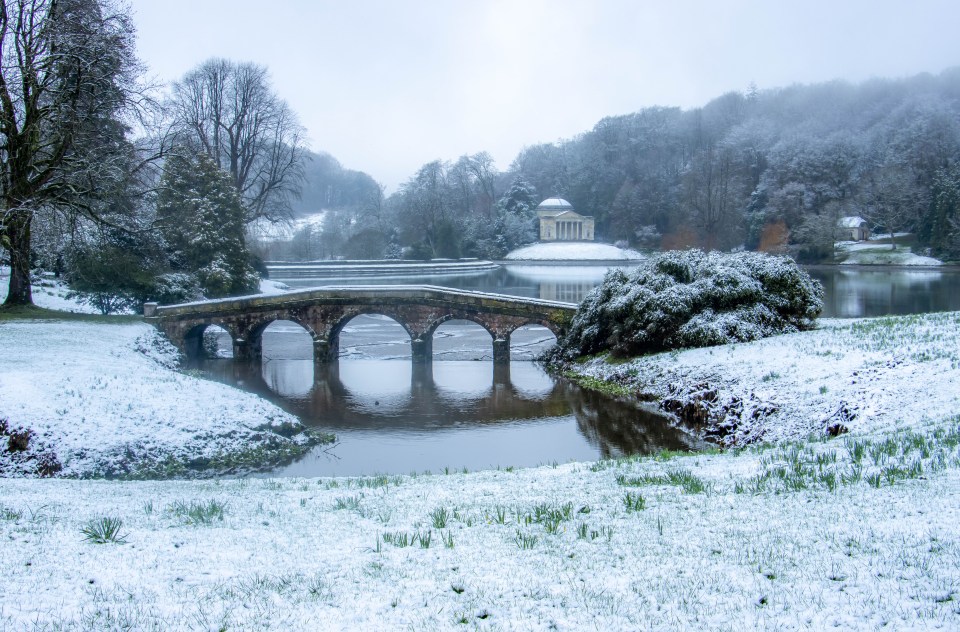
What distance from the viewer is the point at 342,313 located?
2877cm

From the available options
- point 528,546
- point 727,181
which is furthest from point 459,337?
point 727,181

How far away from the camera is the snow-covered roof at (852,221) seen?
6862 centimetres

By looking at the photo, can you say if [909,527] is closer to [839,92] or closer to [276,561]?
[276,561]

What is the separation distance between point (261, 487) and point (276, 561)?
4123 millimetres

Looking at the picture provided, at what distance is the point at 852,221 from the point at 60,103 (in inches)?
2670

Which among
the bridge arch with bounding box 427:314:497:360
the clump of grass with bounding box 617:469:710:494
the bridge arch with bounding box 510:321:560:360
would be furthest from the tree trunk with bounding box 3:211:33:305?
the clump of grass with bounding box 617:469:710:494

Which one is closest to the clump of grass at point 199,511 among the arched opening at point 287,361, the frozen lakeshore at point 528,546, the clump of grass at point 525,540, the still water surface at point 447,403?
the frozen lakeshore at point 528,546

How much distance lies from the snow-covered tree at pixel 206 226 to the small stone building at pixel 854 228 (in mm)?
54286

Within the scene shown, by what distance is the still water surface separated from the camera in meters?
14.9

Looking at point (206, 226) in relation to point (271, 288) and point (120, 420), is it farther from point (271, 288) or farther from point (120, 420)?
point (120, 420)

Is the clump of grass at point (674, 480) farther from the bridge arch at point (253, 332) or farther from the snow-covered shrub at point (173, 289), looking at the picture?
the snow-covered shrub at point (173, 289)

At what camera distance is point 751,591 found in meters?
4.25

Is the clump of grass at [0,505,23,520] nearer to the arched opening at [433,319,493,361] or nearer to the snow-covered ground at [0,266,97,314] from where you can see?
the arched opening at [433,319,493,361]

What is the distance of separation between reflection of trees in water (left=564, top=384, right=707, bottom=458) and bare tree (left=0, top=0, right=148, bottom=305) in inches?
603
